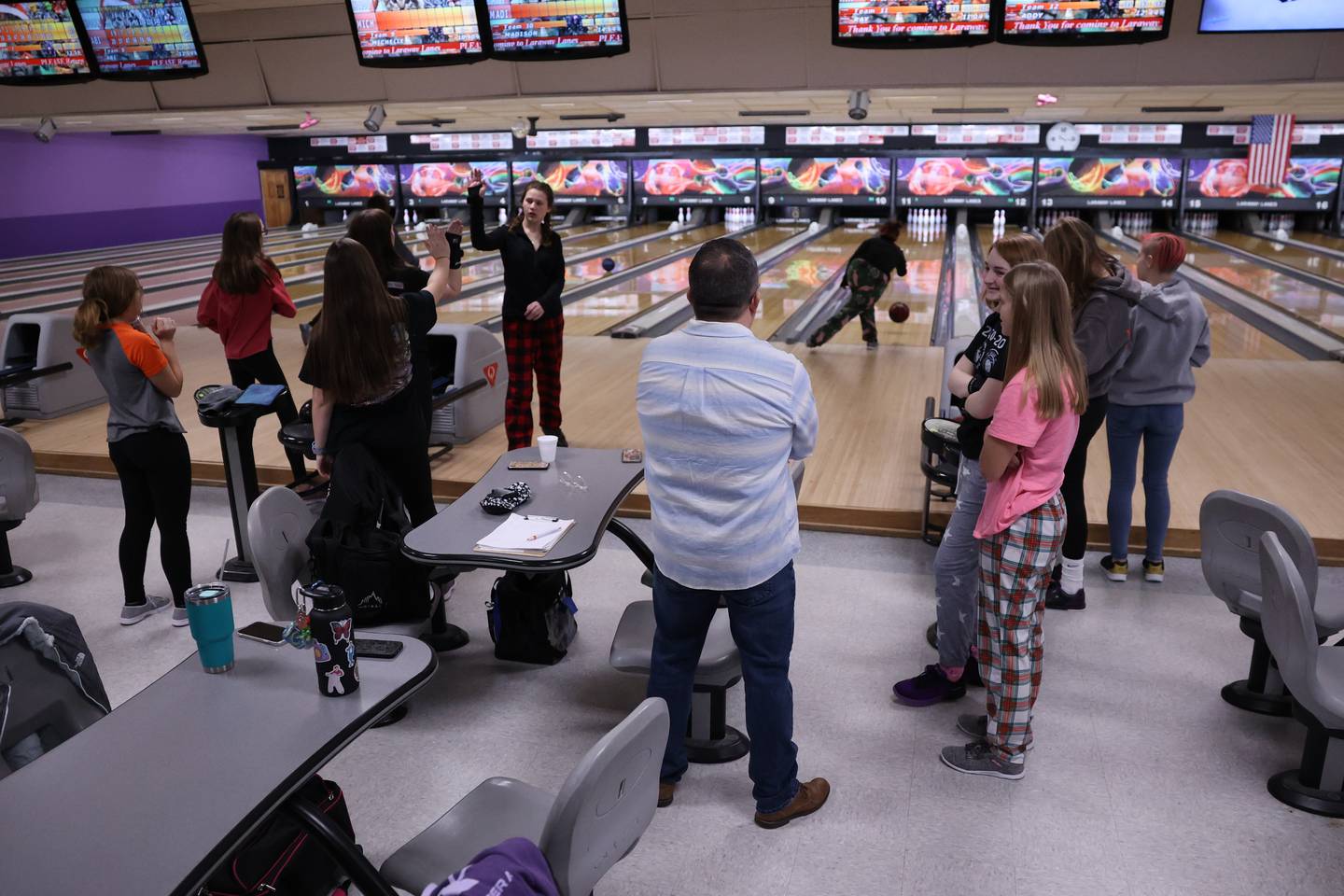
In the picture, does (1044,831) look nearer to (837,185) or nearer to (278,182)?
(837,185)

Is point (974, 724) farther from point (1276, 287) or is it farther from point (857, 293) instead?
point (1276, 287)

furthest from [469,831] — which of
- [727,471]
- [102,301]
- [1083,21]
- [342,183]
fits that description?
[342,183]

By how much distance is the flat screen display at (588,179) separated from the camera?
Answer: 14.8 metres

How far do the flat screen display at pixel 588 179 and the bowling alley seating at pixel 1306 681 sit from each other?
13.4 metres

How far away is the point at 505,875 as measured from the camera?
1092 millimetres

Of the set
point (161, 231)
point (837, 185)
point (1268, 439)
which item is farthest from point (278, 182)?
point (1268, 439)

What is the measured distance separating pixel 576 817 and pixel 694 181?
13871 millimetres

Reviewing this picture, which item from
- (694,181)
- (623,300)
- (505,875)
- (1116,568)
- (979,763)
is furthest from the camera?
(694,181)

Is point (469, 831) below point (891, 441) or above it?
above

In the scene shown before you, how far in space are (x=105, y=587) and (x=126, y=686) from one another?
0.84 m

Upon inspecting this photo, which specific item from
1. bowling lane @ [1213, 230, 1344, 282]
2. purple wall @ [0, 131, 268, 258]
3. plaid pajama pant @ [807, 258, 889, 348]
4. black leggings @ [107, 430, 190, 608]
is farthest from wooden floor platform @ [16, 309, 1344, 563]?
purple wall @ [0, 131, 268, 258]

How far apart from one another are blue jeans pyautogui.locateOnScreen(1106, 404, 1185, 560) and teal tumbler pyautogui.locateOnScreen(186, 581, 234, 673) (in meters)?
2.62

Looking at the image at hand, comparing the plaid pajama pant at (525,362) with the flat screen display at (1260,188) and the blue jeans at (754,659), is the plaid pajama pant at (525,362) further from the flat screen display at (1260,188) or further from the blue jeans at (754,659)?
the flat screen display at (1260,188)

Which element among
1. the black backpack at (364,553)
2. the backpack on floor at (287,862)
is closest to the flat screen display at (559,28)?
the black backpack at (364,553)
